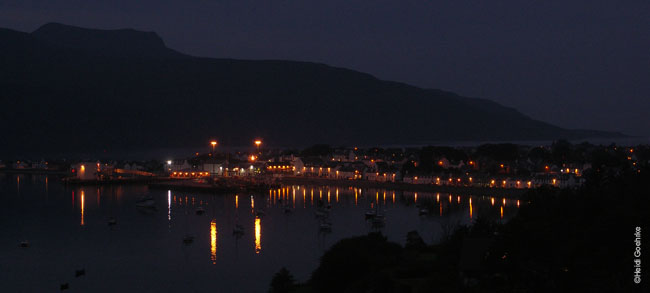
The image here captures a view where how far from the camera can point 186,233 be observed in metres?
16.4

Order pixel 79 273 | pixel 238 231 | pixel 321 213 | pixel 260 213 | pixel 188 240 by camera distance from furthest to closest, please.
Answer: pixel 260 213, pixel 321 213, pixel 238 231, pixel 188 240, pixel 79 273

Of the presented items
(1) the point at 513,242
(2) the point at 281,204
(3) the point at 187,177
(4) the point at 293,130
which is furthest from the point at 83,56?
(1) the point at 513,242

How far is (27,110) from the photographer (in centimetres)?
8619

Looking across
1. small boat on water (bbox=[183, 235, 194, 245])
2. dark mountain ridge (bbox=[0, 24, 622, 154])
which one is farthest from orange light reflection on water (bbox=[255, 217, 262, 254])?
dark mountain ridge (bbox=[0, 24, 622, 154])

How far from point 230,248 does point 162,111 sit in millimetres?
89976

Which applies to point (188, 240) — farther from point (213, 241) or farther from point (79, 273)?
point (79, 273)

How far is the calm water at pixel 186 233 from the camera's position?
11664 millimetres

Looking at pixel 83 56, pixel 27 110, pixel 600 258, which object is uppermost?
pixel 83 56

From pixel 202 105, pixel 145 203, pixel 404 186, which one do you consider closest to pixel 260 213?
pixel 145 203

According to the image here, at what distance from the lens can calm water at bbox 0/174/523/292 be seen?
38.3 ft

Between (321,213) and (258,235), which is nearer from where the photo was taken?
(258,235)

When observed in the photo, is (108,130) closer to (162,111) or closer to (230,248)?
(162,111)

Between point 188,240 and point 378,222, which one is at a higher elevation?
point 378,222

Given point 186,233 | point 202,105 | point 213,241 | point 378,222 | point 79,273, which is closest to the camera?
point 79,273
